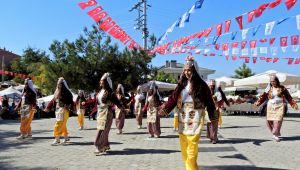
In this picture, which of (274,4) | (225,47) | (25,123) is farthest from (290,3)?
(25,123)

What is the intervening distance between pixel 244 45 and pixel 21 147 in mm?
10008

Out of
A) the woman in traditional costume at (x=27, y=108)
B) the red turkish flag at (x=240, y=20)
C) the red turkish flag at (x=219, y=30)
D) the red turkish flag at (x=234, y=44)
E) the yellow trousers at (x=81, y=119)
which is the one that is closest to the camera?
the woman in traditional costume at (x=27, y=108)

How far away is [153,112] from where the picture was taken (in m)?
12.6

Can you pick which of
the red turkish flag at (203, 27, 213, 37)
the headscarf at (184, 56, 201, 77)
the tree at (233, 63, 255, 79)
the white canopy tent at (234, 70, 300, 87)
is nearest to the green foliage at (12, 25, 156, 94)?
the white canopy tent at (234, 70, 300, 87)

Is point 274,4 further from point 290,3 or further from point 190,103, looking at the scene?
point 190,103

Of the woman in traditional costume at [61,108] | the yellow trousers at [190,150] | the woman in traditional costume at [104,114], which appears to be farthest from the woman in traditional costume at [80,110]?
the yellow trousers at [190,150]

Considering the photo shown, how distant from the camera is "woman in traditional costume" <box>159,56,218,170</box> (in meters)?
6.40

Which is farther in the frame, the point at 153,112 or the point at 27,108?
the point at 153,112

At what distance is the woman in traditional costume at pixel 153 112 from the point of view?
12.5 meters

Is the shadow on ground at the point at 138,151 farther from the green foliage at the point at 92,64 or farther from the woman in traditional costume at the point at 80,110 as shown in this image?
the green foliage at the point at 92,64

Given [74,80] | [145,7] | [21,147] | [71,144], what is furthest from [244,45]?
[145,7]

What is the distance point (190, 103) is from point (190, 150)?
791 millimetres

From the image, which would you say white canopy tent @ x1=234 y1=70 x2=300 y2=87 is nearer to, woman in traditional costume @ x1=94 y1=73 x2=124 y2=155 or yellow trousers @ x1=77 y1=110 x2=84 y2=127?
yellow trousers @ x1=77 y1=110 x2=84 y2=127

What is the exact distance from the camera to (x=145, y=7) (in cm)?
3581
